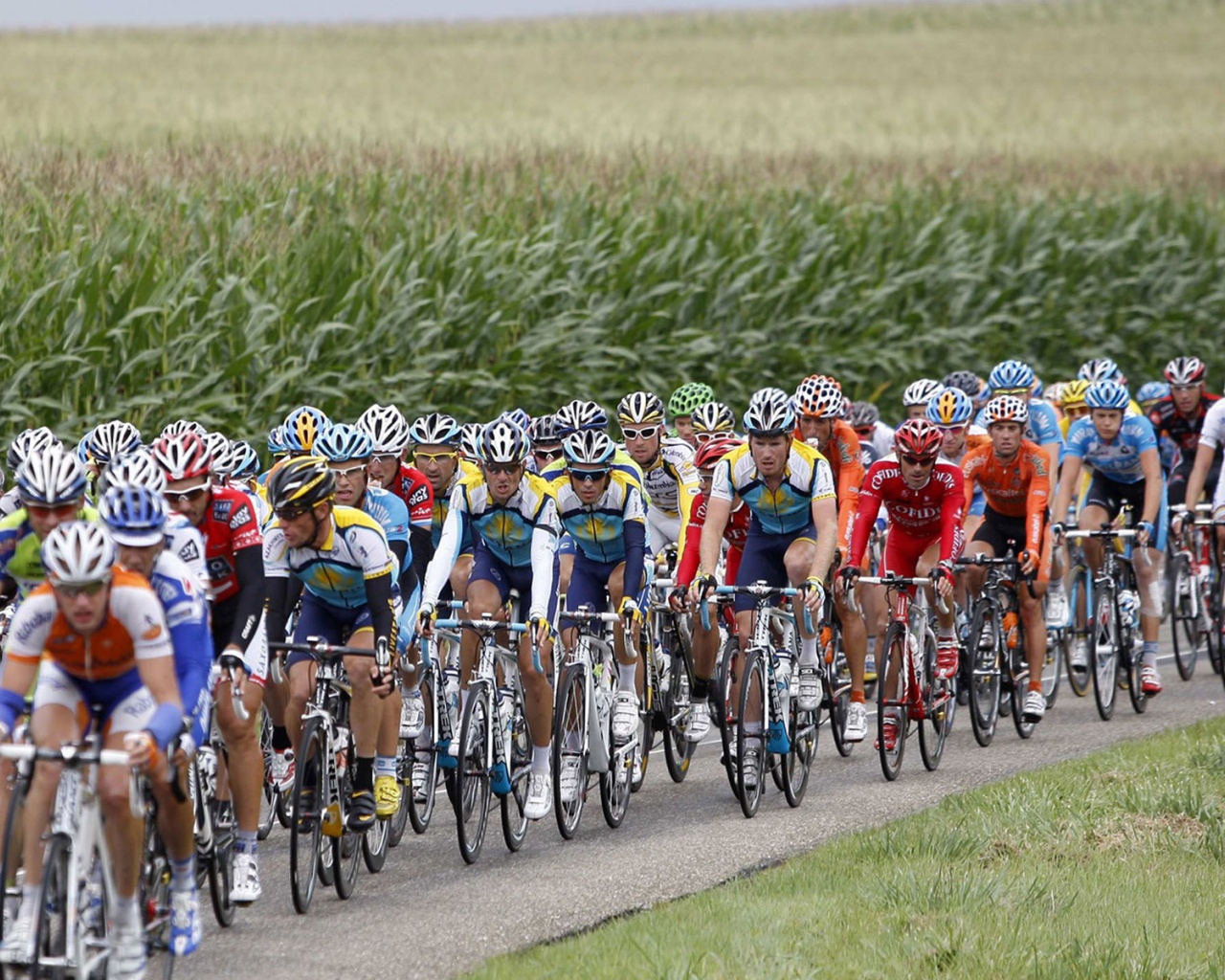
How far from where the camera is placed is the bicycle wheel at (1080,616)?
13.8 m

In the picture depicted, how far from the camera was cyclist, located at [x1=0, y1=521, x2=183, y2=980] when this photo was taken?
6.00m

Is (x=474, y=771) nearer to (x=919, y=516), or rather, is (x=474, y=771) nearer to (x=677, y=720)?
(x=677, y=720)

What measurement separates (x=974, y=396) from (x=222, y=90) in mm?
18616

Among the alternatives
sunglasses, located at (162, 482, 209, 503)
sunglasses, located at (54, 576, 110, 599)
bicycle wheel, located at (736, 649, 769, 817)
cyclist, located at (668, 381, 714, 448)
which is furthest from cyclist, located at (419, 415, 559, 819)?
cyclist, located at (668, 381, 714, 448)

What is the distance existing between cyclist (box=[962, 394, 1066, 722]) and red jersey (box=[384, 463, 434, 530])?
11.6ft

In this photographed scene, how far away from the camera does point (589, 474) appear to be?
1037cm

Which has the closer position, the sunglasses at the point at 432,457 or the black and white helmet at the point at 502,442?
the black and white helmet at the point at 502,442

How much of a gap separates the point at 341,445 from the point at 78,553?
3113 millimetres

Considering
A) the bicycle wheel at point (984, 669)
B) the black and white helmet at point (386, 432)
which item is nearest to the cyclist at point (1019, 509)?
the bicycle wheel at point (984, 669)

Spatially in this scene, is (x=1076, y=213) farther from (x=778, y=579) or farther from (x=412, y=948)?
(x=412, y=948)

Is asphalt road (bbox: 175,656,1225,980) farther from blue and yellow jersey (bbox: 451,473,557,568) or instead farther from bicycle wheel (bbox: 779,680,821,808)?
blue and yellow jersey (bbox: 451,473,557,568)

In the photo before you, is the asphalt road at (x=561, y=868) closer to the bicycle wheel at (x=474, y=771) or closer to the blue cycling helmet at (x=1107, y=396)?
the bicycle wheel at (x=474, y=771)

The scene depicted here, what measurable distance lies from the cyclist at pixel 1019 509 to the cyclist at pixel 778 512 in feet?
5.99

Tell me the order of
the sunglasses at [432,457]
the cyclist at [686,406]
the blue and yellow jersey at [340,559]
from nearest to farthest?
the blue and yellow jersey at [340,559], the sunglasses at [432,457], the cyclist at [686,406]
